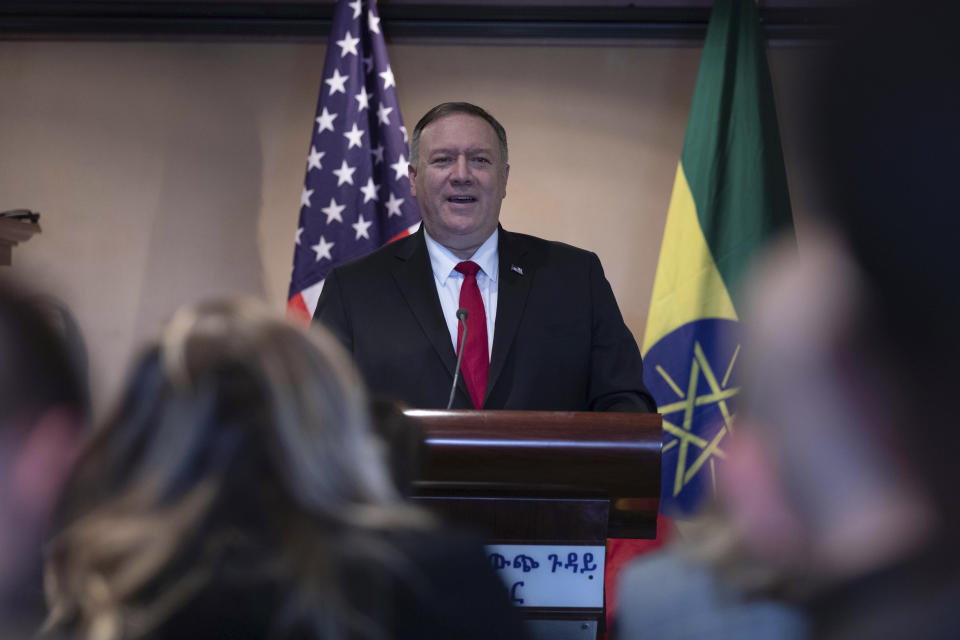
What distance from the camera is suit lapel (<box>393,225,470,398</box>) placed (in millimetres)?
2412

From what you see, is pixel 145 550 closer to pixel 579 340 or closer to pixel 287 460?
pixel 287 460

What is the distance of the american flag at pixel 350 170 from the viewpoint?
3730 millimetres

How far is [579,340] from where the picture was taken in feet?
8.28

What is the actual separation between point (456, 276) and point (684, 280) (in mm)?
1295

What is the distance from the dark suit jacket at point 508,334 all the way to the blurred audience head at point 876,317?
1.80 meters

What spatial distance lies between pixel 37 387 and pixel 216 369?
0.16 metres

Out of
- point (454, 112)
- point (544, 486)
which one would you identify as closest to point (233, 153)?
point (454, 112)

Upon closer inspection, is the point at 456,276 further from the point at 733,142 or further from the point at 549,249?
the point at 733,142

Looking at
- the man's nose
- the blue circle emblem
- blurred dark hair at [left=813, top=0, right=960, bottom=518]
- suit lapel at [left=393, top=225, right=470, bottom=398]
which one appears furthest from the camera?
the blue circle emblem

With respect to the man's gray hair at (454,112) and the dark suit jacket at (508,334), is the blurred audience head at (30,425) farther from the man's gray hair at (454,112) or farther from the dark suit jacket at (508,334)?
the man's gray hair at (454,112)

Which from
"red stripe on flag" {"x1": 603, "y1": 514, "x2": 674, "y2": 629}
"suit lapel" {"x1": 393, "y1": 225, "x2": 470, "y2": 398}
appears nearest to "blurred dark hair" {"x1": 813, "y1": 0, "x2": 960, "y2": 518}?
"suit lapel" {"x1": 393, "y1": 225, "x2": 470, "y2": 398}

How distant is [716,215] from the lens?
12.0 feet

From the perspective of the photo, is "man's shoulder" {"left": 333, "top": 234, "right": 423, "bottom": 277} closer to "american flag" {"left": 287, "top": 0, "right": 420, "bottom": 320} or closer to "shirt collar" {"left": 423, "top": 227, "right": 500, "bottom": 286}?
"shirt collar" {"left": 423, "top": 227, "right": 500, "bottom": 286}

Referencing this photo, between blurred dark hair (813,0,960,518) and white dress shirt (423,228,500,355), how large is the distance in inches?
82.2
